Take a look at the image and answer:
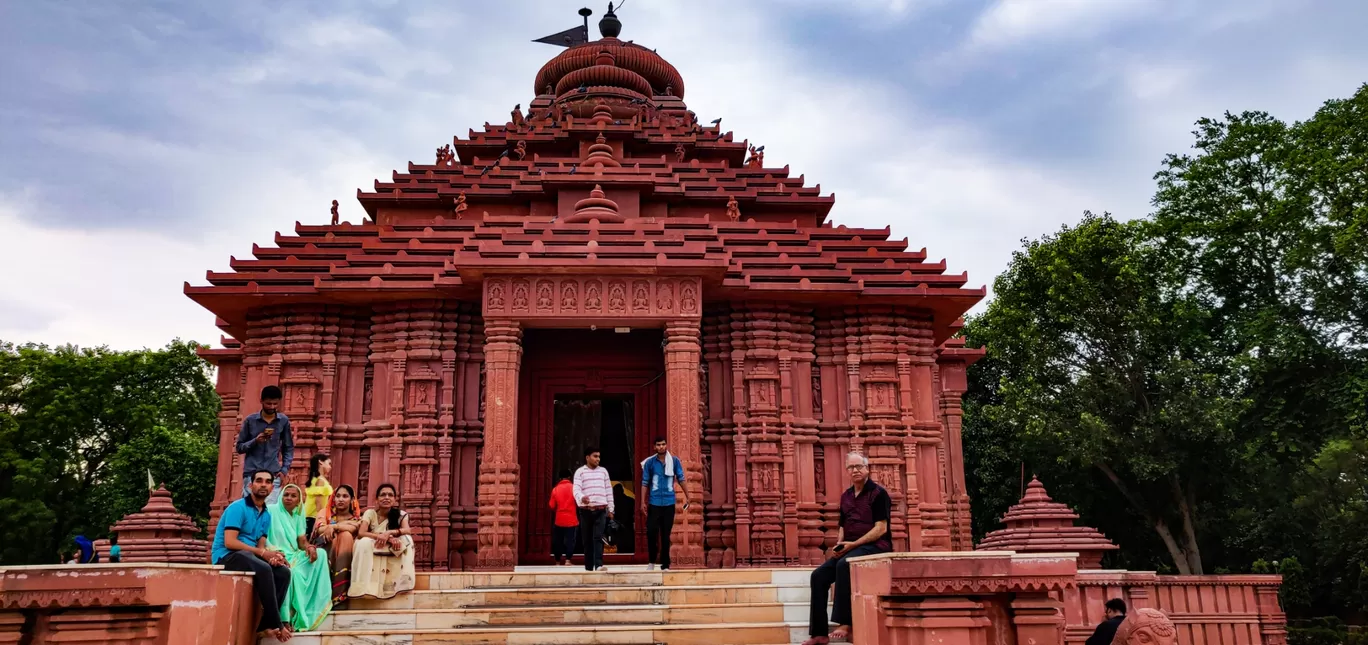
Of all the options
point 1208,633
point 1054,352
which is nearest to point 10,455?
point 1054,352

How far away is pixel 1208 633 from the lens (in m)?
12.7

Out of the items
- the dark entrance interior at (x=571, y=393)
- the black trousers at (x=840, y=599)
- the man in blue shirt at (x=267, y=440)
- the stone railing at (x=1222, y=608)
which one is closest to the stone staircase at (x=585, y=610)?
the black trousers at (x=840, y=599)

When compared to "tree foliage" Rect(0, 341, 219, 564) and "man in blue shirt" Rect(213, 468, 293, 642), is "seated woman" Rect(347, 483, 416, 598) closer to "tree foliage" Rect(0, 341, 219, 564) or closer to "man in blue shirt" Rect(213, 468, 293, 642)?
"man in blue shirt" Rect(213, 468, 293, 642)

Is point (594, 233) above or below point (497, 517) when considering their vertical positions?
above

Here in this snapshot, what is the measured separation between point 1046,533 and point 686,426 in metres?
4.87

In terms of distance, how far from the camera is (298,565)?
765 centimetres

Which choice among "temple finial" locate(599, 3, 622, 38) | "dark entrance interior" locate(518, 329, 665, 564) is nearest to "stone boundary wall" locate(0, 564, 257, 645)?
"dark entrance interior" locate(518, 329, 665, 564)

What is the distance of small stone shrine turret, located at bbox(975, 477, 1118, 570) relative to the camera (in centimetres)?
1214

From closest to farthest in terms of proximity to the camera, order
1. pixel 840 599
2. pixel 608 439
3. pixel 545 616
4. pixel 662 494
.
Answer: pixel 840 599 → pixel 545 616 → pixel 662 494 → pixel 608 439

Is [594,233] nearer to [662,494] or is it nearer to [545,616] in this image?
[662,494]

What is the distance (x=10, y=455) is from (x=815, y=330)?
27.7 metres

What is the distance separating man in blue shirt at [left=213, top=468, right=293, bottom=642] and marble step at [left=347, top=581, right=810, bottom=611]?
4.14 feet

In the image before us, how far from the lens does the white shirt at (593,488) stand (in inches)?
400

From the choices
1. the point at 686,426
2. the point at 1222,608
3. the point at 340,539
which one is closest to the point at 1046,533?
the point at 1222,608
